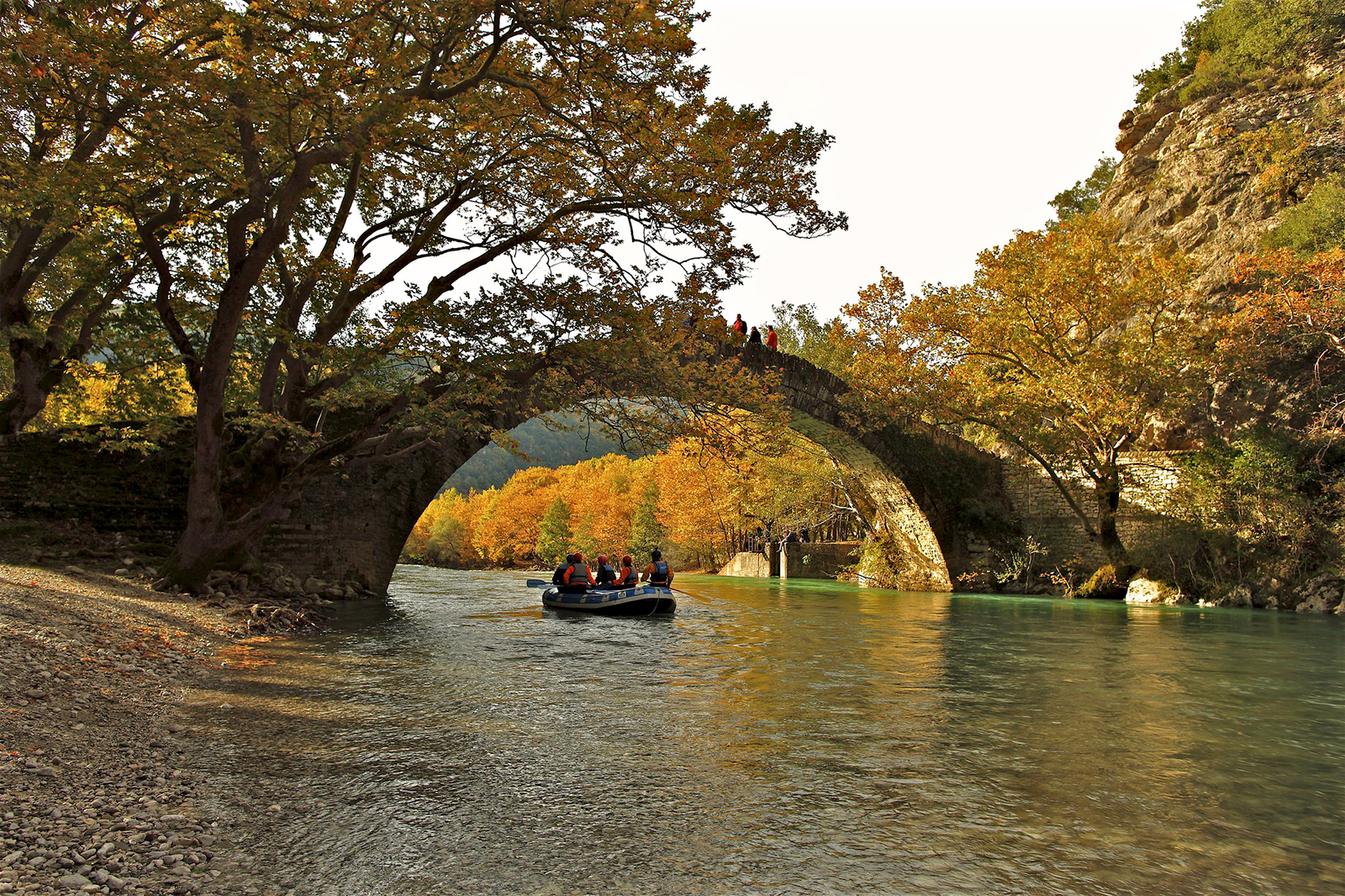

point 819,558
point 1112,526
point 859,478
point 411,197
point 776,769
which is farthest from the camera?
point 819,558

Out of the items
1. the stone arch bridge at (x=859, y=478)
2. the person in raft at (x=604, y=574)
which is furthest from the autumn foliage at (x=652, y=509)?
the stone arch bridge at (x=859, y=478)

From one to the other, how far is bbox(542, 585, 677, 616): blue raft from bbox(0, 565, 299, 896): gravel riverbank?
24.1 ft

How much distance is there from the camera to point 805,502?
31.0 m

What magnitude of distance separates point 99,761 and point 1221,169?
33.3m

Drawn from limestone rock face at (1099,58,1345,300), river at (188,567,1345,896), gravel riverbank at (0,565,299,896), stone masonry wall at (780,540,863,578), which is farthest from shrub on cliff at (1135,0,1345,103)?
gravel riverbank at (0,565,299,896)

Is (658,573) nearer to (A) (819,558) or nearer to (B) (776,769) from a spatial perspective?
(B) (776,769)

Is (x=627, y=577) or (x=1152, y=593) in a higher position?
(x=627, y=577)

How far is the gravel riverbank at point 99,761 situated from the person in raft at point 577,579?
7.67m

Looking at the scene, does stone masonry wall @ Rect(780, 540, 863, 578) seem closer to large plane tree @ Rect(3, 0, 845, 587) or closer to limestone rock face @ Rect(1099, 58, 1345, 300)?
limestone rock face @ Rect(1099, 58, 1345, 300)

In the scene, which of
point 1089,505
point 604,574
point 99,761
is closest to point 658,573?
point 604,574

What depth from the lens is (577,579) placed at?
15.6 meters

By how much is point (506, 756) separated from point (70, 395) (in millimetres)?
15606

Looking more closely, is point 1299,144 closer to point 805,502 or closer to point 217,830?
point 805,502

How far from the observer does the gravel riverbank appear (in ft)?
9.74
